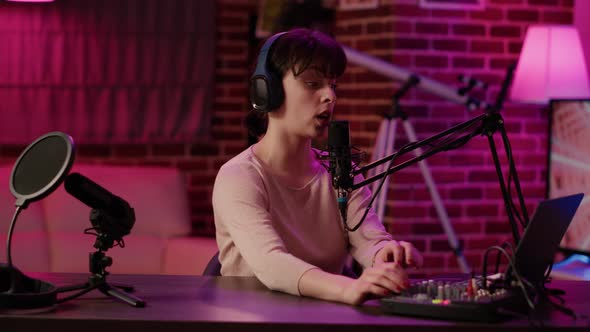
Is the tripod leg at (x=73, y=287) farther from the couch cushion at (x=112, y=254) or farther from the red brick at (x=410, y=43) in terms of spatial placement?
the red brick at (x=410, y=43)

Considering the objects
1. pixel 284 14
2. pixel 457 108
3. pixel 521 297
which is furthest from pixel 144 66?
pixel 521 297

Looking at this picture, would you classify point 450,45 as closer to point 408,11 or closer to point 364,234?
point 408,11

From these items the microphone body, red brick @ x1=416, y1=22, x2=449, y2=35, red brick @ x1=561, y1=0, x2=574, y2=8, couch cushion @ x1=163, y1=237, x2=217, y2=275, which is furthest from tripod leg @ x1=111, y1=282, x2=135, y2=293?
red brick @ x1=561, y1=0, x2=574, y2=8

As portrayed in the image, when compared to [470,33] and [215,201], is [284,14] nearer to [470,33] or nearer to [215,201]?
[470,33]

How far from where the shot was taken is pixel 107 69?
14.6 feet

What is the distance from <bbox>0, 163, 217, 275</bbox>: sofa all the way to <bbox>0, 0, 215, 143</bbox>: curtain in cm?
29

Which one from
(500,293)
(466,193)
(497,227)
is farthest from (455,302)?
(497,227)

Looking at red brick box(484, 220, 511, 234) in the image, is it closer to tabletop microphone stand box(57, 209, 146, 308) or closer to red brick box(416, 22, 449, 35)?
red brick box(416, 22, 449, 35)

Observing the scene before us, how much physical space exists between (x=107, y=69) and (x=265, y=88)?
2.31 meters

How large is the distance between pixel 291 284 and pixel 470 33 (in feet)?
8.48

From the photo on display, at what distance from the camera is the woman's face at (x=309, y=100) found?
7.52ft

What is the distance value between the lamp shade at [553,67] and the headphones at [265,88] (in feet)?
6.41

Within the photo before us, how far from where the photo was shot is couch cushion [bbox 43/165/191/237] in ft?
13.4

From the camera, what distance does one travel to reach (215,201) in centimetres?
236
